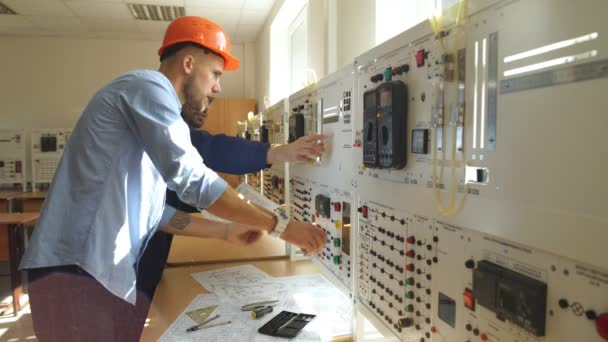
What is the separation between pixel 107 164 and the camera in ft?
3.65

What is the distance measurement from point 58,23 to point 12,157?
2.03 metres

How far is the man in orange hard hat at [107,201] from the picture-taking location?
1069mm

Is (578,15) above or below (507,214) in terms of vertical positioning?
above

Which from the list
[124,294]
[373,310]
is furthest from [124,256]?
[373,310]

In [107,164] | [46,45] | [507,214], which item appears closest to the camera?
[507,214]

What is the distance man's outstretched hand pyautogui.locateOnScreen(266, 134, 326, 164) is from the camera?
1562mm

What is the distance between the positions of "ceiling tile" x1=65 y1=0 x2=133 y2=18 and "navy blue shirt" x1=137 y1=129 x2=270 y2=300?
367cm

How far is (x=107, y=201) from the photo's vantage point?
3.61ft

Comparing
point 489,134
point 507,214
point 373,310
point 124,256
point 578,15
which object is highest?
point 578,15

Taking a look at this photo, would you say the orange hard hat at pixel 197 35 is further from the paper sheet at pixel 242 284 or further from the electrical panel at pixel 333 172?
the paper sheet at pixel 242 284

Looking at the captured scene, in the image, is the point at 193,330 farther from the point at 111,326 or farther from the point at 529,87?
the point at 529,87

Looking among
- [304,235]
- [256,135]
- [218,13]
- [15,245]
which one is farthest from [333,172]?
[218,13]

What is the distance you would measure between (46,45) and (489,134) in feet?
24.6

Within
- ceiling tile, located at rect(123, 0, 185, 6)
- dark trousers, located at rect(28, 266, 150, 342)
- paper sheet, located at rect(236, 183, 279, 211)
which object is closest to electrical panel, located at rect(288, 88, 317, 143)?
paper sheet, located at rect(236, 183, 279, 211)
